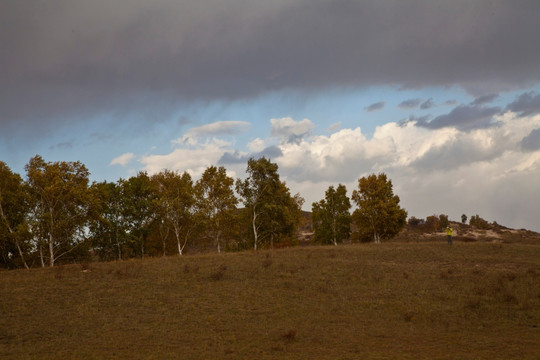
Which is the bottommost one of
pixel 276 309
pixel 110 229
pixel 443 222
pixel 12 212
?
pixel 276 309

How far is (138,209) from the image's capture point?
2559 inches

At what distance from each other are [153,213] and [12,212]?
19.7 meters

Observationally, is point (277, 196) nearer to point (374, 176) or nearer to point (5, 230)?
point (374, 176)

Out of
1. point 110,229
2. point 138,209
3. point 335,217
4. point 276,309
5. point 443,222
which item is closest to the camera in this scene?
point 276,309

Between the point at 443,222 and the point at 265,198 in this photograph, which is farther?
the point at 443,222

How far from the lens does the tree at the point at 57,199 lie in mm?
48750

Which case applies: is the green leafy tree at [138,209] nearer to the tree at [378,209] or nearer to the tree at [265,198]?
the tree at [265,198]

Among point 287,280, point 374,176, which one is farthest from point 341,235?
point 287,280

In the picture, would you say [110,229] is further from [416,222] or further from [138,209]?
[416,222]

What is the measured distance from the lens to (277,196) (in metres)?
66.5

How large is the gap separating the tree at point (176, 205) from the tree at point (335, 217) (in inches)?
1120

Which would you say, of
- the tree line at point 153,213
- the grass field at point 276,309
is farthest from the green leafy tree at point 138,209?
the grass field at point 276,309

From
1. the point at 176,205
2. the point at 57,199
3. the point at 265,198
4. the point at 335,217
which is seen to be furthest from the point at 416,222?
the point at 57,199

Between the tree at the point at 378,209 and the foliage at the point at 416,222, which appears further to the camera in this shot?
the foliage at the point at 416,222
